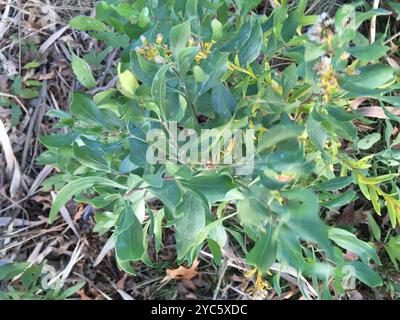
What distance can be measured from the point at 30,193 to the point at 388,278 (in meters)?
1.18

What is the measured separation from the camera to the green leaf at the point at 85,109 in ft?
2.89

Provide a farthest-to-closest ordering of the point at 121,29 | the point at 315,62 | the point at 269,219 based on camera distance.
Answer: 1. the point at 121,29
2. the point at 315,62
3. the point at 269,219

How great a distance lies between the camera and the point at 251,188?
694mm

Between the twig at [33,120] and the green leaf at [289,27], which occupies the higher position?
the green leaf at [289,27]

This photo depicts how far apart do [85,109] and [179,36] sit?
0.79ft

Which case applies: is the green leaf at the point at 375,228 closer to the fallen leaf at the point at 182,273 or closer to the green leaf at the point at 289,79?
the fallen leaf at the point at 182,273

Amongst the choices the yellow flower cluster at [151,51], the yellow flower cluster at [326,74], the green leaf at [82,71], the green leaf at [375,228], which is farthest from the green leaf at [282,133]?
the green leaf at [375,228]

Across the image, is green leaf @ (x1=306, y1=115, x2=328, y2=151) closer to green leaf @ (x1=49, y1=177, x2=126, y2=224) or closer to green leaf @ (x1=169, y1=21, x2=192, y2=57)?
green leaf @ (x1=169, y1=21, x2=192, y2=57)

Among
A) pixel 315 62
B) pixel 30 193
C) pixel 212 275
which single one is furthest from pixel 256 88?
pixel 30 193

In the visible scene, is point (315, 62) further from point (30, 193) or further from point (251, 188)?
point (30, 193)

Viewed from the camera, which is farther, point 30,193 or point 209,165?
point 30,193

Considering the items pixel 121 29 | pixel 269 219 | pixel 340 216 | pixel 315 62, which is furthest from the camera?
pixel 340 216

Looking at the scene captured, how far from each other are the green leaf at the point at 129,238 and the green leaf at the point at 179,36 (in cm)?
28

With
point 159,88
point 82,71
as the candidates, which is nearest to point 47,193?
point 82,71
